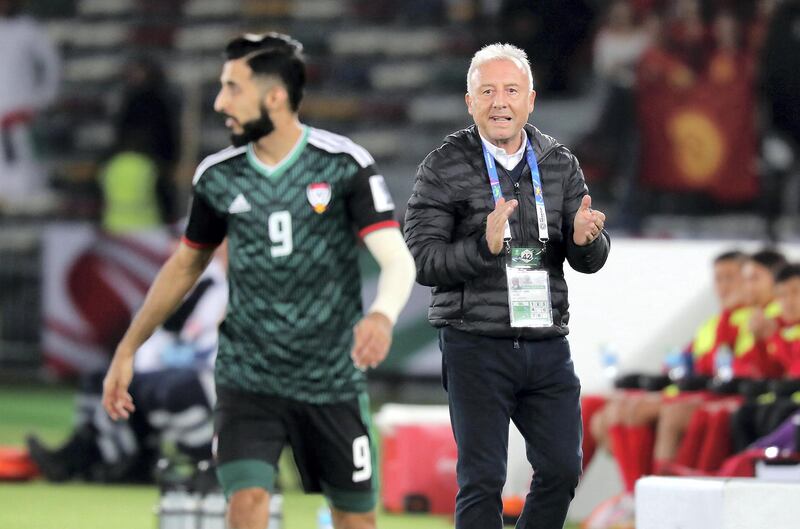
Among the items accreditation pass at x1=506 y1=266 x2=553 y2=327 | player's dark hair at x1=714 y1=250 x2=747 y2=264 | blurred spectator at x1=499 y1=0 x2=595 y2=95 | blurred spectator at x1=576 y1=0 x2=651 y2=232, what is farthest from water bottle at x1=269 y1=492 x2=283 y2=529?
blurred spectator at x1=499 y1=0 x2=595 y2=95

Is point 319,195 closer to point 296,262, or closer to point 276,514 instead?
point 296,262

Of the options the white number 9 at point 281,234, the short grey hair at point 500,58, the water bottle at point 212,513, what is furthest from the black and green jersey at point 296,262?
the water bottle at point 212,513

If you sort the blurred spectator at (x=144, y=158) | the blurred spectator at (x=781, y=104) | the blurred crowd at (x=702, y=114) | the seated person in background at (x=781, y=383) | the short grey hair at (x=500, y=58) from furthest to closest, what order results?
the blurred spectator at (x=144, y=158) < the blurred crowd at (x=702, y=114) < the blurred spectator at (x=781, y=104) < the seated person in background at (x=781, y=383) < the short grey hair at (x=500, y=58)

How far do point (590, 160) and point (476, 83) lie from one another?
12.0 m

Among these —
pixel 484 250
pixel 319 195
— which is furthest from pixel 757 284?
pixel 319 195

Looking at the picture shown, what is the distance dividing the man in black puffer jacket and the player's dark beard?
2.17ft

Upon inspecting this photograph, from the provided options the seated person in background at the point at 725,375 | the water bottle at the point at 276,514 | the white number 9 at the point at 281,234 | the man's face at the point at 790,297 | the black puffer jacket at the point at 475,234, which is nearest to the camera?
the white number 9 at the point at 281,234

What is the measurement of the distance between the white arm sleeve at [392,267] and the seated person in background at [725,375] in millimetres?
3564

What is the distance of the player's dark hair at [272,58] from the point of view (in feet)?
20.7

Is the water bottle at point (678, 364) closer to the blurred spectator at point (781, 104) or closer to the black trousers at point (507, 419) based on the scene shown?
the black trousers at point (507, 419)

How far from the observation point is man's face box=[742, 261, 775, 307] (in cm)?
1016

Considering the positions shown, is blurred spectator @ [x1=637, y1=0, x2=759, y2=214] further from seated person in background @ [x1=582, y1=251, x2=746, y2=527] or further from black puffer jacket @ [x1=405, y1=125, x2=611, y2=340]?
black puffer jacket @ [x1=405, y1=125, x2=611, y2=340]

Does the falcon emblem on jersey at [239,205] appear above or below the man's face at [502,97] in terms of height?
below

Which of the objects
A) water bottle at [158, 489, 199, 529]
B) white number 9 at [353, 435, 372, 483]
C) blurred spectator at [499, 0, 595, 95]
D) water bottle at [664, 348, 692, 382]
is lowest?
water bottle at [158, 489, 199, 529]
